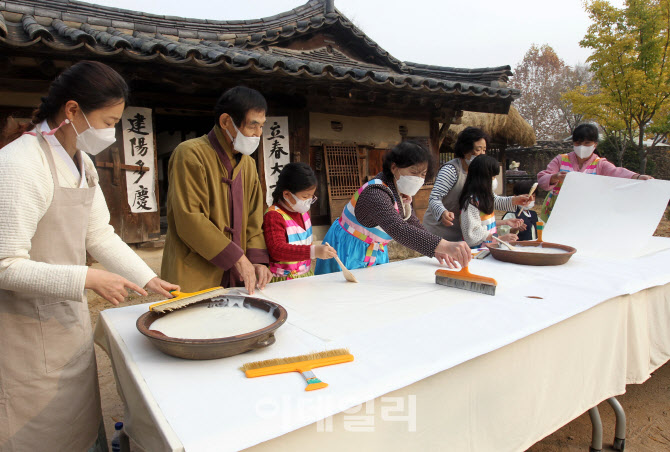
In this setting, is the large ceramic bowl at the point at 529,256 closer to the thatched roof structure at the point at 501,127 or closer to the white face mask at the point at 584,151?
the white face mask at the point at 584,151

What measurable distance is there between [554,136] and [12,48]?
28.6 m

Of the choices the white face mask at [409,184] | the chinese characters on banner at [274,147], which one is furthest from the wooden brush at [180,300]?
the chinese characters on banner at [274,147]

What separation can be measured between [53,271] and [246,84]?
395 centimetres

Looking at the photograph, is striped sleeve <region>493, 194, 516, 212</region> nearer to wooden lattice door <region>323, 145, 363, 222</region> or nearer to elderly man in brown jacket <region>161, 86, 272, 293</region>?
elderly man in brown jacket <region>161, 86, 272, 293</region>

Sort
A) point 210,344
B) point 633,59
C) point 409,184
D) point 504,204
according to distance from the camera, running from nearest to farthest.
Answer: point 210,344
point 409,184
point 504,204
point 633,59

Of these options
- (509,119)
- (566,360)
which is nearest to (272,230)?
(566,360)

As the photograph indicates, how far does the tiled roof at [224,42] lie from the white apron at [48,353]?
8.81 ft

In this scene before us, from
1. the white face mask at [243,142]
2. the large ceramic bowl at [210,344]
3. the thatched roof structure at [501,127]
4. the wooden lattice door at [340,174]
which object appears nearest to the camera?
the large ceramic bowl at [210,344]

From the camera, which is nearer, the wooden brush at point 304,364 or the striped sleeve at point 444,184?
the wooden brush at point 304,364

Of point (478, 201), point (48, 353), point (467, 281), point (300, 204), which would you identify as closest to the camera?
point (48, 353)

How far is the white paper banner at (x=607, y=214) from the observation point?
8.73 ft

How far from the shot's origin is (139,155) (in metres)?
4.80

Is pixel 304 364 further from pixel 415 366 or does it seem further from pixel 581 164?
pixel 581 164

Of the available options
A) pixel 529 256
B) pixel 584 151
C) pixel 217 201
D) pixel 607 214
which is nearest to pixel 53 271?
pixel 217 201
